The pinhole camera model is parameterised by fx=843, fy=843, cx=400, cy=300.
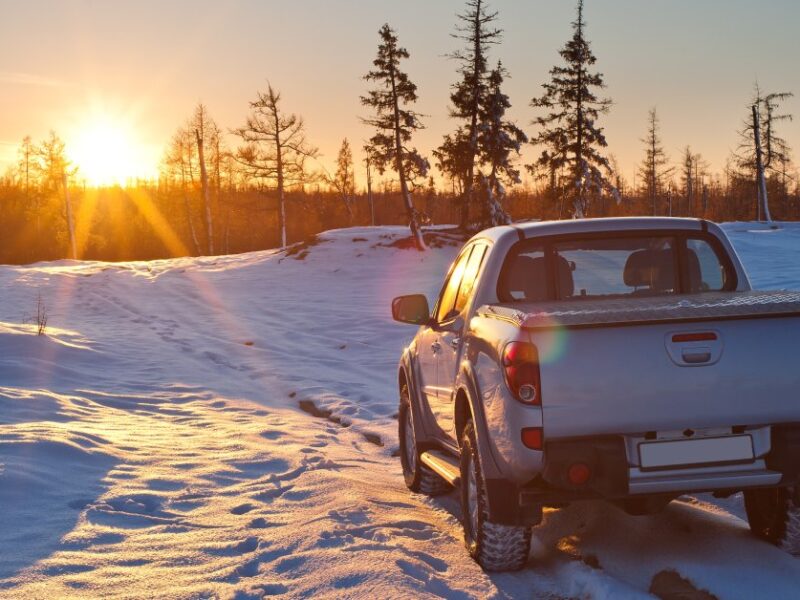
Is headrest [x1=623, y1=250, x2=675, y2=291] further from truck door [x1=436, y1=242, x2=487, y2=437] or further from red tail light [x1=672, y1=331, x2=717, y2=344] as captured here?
red tail light [x1=672, y1=331, x2=717, y2=344]

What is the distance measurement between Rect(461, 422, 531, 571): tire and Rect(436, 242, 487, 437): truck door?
564 mm

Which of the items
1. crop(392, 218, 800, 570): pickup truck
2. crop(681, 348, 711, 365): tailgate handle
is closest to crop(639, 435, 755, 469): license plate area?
crop(392, 218, 800, 570): pickup truck

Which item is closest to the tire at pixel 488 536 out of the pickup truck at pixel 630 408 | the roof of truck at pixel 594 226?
the pickup truck at pixel 630 408

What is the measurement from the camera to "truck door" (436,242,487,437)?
534cm

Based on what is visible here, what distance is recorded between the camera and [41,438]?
24.3 ft

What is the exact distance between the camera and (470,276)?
18.8ft

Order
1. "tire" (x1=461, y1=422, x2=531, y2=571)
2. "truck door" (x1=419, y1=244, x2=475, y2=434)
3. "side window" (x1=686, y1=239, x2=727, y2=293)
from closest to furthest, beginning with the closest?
"tire" (x1=461, y1=422, x2=531, y2=571)
"side window" (x1=686, y1=239, x2=727, y2=293)
"truck door" (x1=419, y1=244, x2=475, y2=434)

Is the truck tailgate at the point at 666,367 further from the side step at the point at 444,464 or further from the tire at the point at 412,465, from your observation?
the tire at the point at 412,465

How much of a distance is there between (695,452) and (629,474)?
35 cm

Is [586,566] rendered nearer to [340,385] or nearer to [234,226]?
[340,385]

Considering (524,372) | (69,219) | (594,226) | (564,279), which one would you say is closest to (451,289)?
(564,279)

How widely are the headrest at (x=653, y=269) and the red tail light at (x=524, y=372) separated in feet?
6.71

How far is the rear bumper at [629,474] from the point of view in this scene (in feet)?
13.1

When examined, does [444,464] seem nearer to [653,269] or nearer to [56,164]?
[653,269]
